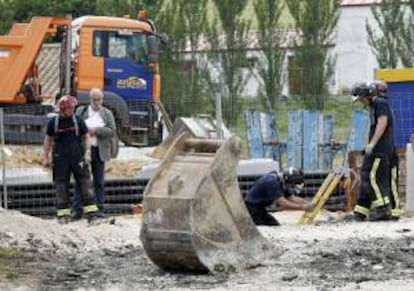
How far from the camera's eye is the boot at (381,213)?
15094mm

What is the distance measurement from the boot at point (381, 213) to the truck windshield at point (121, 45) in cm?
1133

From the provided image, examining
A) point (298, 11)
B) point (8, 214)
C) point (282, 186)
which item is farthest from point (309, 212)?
point (298, 11)

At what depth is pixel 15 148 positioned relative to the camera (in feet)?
72.9

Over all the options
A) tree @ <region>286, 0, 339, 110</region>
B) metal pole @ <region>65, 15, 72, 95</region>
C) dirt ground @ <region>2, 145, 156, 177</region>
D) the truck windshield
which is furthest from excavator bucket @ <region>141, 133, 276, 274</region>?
tree @ <region>286, 0, 339, 110</region>

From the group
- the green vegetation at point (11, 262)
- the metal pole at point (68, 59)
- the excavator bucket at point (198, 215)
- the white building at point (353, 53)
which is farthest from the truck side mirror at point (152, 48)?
the white building at point (353, 53)

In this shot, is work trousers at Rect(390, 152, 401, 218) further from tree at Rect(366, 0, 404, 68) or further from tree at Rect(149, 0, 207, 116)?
tree at Rect(366, 0, 404, 68)

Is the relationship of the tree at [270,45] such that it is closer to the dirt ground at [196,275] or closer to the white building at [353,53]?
the white building at [353,53]

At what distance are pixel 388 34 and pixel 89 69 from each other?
14.5m

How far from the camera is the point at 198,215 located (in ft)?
35.2

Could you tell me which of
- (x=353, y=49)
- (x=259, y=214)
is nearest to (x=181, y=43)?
(x=353, y=49)

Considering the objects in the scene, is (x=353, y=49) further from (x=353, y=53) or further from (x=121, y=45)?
(x=121, y=45)

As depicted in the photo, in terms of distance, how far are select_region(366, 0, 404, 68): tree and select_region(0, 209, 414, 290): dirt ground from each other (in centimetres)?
Result: 2248

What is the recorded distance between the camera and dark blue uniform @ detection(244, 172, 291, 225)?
14109mm

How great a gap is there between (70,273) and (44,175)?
24.5ft
